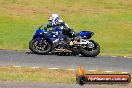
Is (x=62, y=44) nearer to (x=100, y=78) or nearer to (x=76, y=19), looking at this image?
(x=100, y=78)

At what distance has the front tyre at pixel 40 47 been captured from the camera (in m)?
19.5

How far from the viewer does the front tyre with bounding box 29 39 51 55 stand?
19.5 meters

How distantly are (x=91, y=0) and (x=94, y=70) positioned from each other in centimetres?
2469

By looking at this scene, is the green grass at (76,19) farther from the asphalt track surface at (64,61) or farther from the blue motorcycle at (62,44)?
the asphalt track surface at (64,61)

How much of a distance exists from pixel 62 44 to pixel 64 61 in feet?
Answer: 6.96

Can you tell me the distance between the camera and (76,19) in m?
33.6

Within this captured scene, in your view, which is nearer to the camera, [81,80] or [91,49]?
[81,80]

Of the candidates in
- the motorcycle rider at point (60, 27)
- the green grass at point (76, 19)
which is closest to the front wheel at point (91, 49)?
the motorcycle rider at point (60, 27)

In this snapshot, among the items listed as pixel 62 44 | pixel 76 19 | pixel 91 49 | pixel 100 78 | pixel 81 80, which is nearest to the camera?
pixel 100 78

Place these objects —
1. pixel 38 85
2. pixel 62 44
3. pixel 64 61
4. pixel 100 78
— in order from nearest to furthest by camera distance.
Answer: pixel 100 78, pixel 38 85, pixel 64 61, pixel 62 44

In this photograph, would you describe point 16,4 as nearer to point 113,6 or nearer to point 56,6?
point 56,6

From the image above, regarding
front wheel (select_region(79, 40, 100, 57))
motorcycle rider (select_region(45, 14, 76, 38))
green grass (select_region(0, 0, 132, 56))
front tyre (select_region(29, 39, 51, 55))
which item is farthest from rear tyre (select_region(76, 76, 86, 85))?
green grass (select_region(0, 0, 132, 56))

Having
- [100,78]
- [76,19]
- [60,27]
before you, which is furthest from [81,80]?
[76,19]

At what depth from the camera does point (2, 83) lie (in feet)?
39.6
